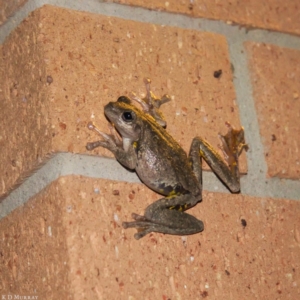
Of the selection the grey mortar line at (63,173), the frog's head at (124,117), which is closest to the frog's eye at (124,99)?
the frog's head at (124,117)

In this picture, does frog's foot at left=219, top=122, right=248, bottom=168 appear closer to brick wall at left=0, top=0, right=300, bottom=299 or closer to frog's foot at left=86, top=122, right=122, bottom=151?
brick wall at left=0, top=0, right=300, bottom=299

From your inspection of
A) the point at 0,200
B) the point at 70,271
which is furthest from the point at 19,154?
the point at 70,271

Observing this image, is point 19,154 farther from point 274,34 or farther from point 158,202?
point 274,34

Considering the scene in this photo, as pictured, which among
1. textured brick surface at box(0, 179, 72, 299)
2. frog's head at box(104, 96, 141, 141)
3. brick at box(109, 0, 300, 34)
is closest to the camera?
textured brick surface at box(0, 179, 72, 299)

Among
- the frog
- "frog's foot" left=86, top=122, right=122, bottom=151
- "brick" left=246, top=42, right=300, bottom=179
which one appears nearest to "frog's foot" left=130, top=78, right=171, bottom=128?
the frog

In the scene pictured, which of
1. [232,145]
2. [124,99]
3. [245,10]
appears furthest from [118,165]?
[245,10]

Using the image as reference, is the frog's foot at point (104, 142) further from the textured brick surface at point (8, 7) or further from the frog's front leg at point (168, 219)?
the textured brick surface at point (8, 7)
